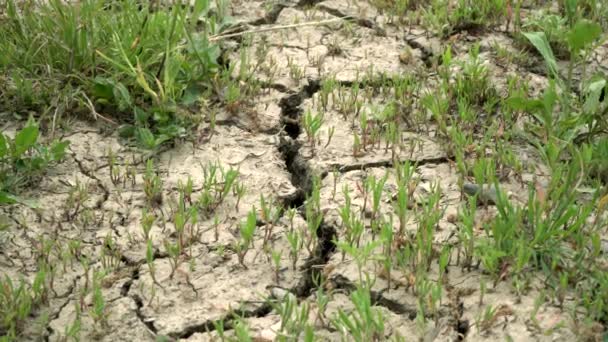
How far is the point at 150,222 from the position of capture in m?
2.91

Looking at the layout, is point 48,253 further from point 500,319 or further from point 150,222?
point 500,319

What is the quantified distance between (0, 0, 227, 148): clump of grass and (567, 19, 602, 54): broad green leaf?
142 cm

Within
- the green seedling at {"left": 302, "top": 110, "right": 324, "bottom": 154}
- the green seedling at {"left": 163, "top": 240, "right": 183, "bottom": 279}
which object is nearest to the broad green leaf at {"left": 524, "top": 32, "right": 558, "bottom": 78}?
the green seedling at {"left": 302, "top": 110, "right": 324, "bottom": 154}

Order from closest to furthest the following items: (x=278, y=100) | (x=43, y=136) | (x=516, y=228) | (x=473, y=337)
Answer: (x=473, y=337)
(x=516, y=228)
(x=43, y=136)
(x=278, y=100)

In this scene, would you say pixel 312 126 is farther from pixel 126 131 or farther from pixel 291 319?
pixel 291 319

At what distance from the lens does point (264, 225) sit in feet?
9.66

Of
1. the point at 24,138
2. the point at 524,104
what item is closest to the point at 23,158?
the point at 24,138

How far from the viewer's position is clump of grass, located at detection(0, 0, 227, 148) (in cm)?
338

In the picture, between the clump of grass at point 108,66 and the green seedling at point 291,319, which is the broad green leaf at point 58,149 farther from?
the green seedling at point 291,319

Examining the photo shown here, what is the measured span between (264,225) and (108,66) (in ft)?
3.56

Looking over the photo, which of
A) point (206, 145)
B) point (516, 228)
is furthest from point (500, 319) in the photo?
point (206, 145)

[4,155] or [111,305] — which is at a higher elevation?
[4,155]

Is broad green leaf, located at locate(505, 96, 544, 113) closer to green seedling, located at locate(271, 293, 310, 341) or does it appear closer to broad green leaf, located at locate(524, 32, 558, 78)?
broad green leaf, located at locate(524, 32, 558, 78)

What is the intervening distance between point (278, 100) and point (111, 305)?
4.49ft
